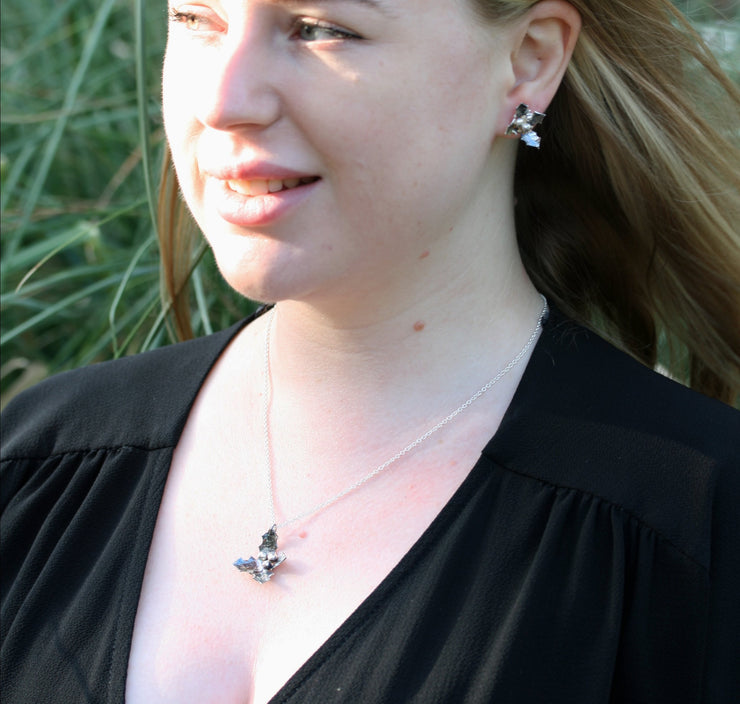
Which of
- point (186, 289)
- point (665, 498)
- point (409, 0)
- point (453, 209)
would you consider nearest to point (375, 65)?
point (409, 0)

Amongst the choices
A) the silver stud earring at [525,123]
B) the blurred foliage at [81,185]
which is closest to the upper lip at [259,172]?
the silver stud earring at [525,123]

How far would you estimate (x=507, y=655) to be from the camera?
1139 millimetres

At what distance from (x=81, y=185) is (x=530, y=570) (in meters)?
1.78

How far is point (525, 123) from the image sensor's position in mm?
1306

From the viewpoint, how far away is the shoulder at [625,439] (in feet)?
4.03

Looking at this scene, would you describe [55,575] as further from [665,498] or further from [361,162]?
[665,498]

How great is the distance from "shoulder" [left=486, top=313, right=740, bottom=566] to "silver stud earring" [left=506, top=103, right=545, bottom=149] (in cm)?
26

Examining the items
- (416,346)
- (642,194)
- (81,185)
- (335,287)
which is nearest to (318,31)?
(335,287)

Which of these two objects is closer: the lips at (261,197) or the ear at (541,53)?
the lips at (261,197)

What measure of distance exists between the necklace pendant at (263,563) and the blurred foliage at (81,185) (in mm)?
613

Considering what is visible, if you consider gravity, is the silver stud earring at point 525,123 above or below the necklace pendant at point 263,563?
above

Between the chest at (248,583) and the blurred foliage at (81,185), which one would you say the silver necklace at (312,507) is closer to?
the chest at (248,583)

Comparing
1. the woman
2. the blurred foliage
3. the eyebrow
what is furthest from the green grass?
the eyebrow

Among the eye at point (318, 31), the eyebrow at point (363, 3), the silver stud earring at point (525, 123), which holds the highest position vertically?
the eyebrow at point (363, 3)
